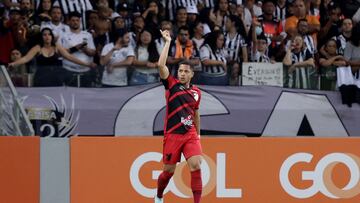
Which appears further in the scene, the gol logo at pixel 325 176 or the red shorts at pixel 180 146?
the gol logo at pixel 325 176

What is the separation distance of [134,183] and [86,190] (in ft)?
2.14

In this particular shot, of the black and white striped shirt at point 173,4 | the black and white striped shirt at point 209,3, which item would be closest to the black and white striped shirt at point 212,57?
the black and white striped shirt at point 173,4

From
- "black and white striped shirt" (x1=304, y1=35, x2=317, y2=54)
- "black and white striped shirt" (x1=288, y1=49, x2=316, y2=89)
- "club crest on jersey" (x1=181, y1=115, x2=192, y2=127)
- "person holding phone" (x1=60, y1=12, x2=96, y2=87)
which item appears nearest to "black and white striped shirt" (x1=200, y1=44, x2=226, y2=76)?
"black and white striped shirt" (x1=288, y1=49, x2=316, y2=89)

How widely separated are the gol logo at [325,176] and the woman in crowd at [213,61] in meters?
2.69

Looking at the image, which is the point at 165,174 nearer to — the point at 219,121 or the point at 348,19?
the point at 219,121

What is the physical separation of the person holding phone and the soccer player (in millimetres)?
4199

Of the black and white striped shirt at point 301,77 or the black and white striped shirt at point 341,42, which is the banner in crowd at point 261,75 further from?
the black and white striped shirt at point 341,42

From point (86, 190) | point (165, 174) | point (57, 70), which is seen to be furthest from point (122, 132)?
point (165, 174)

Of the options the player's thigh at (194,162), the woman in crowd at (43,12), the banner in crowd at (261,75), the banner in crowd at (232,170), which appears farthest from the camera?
the woman in crowd at (43,12)

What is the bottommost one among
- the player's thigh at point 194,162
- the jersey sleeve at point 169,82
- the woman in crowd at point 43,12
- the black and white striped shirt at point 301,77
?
the player's thigh at point 194,162

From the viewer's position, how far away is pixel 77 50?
15.1m

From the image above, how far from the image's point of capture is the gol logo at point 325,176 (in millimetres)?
12680

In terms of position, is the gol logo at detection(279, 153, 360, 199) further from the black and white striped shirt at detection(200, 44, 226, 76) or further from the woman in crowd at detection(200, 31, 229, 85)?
the black and white striped shirt at detection(200, 44, 226, 76)

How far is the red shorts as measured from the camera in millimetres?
10789
